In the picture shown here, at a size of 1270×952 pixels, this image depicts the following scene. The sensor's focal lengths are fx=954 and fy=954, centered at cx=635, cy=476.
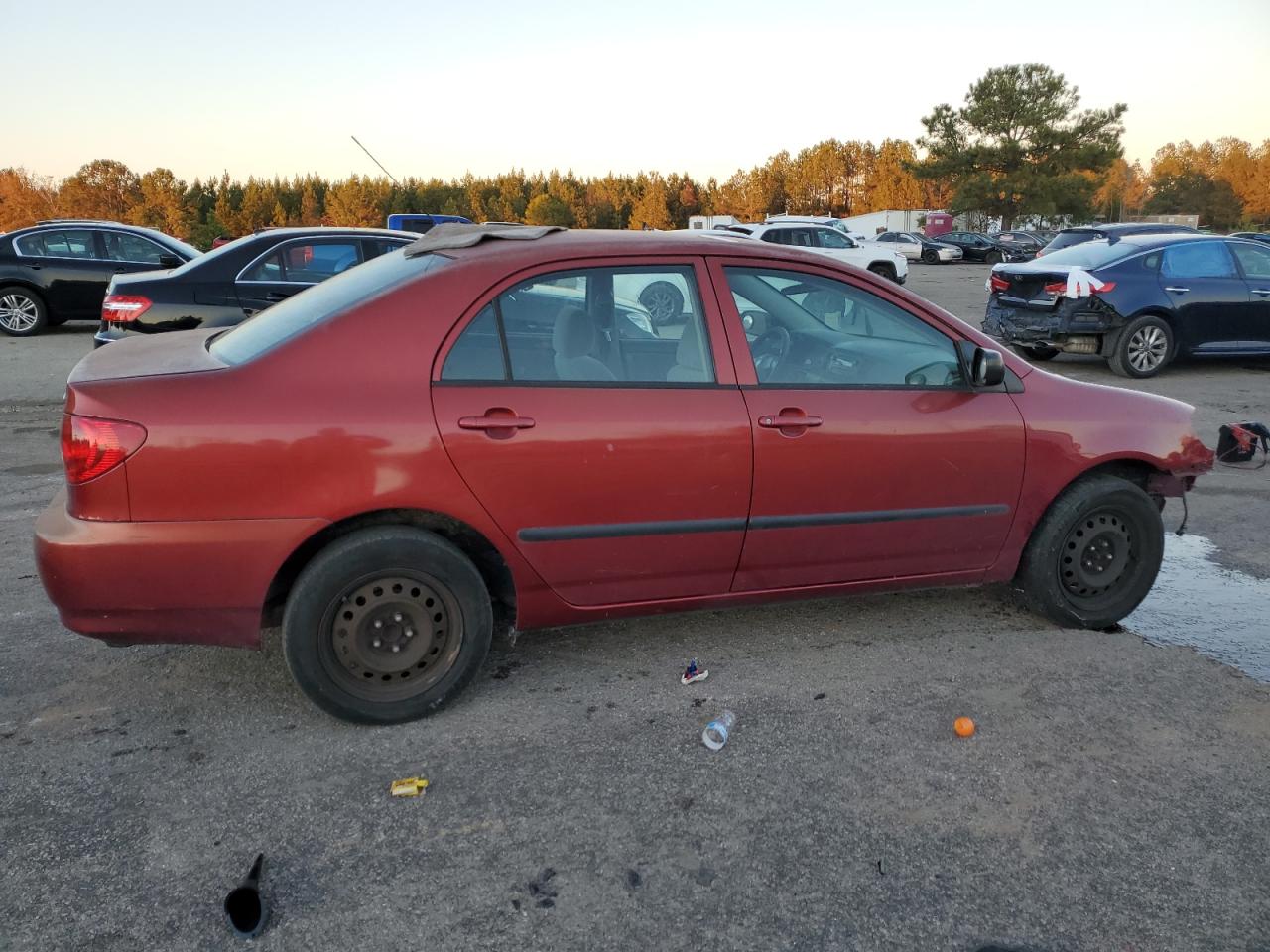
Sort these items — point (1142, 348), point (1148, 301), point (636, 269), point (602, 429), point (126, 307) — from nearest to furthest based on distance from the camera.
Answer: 1. point (602, 429)
2. point (636, 269)
3. point (126, 307)
4. point (1148, 301)
5. point (1142, 348)

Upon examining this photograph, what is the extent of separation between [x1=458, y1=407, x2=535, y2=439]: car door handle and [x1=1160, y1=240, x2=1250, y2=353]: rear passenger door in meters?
9.84

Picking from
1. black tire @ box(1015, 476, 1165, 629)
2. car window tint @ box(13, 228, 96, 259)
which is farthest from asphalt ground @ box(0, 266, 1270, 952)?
car window tint @ box(13, 228, 96, 259)

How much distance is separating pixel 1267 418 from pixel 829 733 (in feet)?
24.8

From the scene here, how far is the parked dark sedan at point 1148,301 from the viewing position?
1045 centimetres

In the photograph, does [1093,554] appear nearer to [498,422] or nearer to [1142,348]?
[498,422]

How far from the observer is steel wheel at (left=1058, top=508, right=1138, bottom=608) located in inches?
158

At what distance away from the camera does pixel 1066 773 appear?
2.95 meters

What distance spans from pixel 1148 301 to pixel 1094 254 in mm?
818

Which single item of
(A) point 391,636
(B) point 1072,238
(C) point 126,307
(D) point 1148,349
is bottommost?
(A) point 391,636

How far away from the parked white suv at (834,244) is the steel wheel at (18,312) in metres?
13.5

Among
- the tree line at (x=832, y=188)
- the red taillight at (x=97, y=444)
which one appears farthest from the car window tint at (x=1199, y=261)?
the tree line at (x=832, y=188)

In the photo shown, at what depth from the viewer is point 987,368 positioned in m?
3.68

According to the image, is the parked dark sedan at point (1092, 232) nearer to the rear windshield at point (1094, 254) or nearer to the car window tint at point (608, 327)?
the rear windshield at point (1094, 254)

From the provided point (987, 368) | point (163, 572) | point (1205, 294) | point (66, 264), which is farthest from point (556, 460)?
Answer: point (66, 264)
